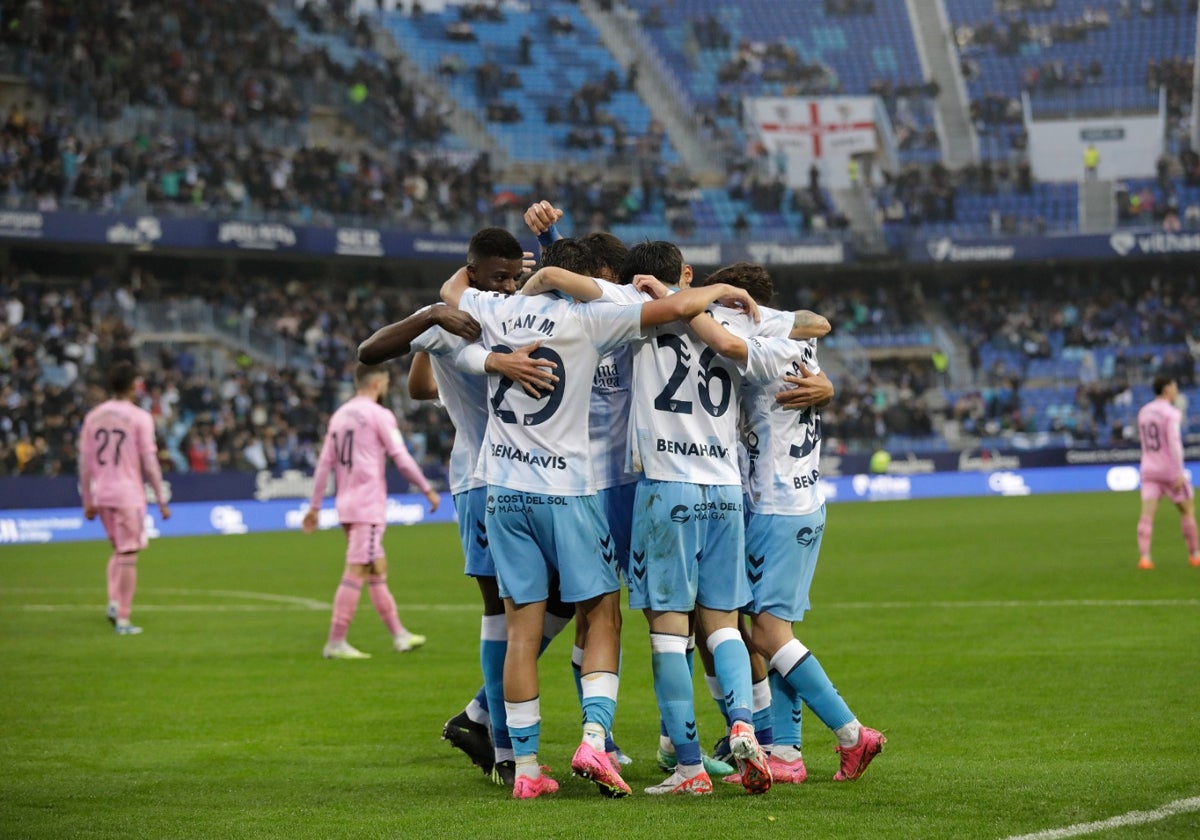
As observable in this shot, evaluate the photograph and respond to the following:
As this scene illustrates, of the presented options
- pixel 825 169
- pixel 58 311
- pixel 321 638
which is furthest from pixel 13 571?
pixel 825 169

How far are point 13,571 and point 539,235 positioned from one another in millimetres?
17492

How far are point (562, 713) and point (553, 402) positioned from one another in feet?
11.4

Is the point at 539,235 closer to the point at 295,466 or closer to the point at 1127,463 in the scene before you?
the point at 295,466

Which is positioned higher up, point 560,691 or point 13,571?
point 560,691

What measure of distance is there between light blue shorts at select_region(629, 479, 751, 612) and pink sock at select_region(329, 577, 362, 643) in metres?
6.16

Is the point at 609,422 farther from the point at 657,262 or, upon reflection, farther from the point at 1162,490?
the point at 1162,490

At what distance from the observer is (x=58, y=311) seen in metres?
34.8

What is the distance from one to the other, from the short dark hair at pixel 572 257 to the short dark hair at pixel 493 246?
175 millimetres

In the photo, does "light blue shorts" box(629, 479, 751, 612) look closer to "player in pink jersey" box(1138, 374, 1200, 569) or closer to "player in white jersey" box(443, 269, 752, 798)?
"player in white jersey" box(443, 269, 752, 798)

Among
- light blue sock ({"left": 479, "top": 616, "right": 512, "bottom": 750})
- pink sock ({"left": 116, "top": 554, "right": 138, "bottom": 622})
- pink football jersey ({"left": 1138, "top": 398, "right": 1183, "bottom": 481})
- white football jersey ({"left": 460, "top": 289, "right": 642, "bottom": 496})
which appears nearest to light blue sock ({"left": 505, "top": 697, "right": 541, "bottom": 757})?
light blue sock ({"left": 479, "top": 616, "right": 512, "bottom": 750})

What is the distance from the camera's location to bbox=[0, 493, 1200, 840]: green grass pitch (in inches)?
253

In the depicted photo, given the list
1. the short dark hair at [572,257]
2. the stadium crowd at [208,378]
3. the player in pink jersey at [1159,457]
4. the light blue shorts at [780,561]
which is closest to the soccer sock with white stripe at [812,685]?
the light blue shorts at [780,561]

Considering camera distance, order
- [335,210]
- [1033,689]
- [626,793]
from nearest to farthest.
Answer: [626,793] < [1033,689] < [335,210]

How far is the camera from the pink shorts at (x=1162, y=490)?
18031 millimetres
